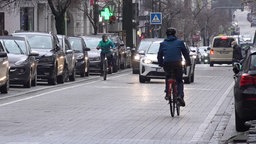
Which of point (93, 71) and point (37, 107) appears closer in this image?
point (37, 107)

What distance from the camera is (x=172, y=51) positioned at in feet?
55.2

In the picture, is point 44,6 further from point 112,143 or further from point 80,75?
point 112,143

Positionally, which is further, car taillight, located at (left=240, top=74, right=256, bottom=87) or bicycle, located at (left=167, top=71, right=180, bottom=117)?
bicycle, located at (left=167, top=71, right=180, bottom=117)

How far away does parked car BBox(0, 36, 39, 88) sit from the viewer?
24.9 m

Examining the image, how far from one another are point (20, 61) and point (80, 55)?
29.2ft

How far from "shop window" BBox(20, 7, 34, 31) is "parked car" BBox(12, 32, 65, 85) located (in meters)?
27.8

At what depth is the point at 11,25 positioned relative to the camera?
5675 centimetres

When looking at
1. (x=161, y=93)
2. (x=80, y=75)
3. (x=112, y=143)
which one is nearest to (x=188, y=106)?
(x=161, y=93)

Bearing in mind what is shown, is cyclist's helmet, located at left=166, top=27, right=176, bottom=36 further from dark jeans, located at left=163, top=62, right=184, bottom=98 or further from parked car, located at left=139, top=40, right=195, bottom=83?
parked car, located at left=139, top=40, right=195, bottom=83

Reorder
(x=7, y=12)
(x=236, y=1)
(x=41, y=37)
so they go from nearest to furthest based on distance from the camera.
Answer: (x=41, y=37)
(x=7, y=12)
(x=236, y=1)

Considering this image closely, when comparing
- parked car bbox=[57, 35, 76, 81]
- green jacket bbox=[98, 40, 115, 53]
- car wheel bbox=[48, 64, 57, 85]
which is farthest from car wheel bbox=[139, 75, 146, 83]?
car wheel bbox=[48, 64, 57, 85]

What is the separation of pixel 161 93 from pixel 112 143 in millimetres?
11015

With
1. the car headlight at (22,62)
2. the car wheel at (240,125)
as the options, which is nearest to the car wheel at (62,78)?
the car headlight at (22,62)

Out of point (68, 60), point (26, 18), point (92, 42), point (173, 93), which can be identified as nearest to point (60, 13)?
point (92, 42)
